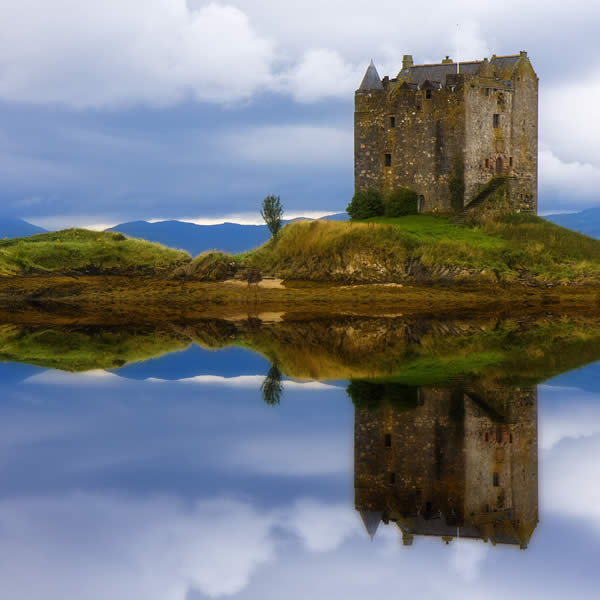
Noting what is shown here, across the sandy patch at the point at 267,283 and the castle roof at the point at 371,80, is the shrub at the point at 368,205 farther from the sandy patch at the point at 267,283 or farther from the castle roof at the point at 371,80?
the sandy patch at the point at 267,283

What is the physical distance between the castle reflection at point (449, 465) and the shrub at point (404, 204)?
2885cm

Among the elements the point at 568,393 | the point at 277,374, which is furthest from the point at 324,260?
the point at 568,393

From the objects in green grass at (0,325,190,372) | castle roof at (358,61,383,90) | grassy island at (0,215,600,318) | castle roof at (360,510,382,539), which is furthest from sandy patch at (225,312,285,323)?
castle roof at (360,510,382,539)

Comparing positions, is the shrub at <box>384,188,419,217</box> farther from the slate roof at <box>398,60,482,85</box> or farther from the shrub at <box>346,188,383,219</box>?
the slate roof at <box>398,60,482,85</box>

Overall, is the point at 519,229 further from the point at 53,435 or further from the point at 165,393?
the point at 53,435

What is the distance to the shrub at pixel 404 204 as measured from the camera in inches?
1666

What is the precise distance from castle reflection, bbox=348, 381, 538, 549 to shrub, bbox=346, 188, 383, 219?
2982cm

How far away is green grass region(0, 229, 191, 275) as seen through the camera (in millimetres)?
38969

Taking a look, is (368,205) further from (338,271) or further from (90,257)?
(90,257)

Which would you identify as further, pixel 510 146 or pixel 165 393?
Result: pixel 510 146

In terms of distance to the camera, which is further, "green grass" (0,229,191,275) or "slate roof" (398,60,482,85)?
"slate roof" (398,60,482,85)

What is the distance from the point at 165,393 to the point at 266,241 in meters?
25.5

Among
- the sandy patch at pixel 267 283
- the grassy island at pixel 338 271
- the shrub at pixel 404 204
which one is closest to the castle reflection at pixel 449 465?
the grassy island at pixel 338 271

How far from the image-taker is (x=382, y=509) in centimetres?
887
